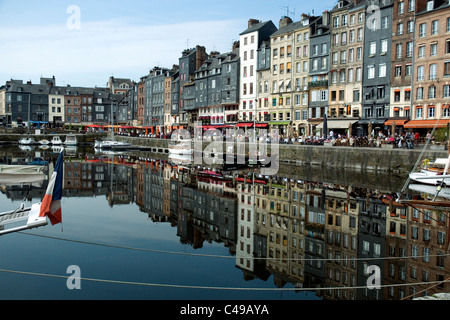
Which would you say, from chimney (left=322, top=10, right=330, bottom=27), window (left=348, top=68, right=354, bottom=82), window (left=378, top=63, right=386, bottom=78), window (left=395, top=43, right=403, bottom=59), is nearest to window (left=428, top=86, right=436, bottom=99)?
window (left=395, top=43, right=403, bottom=59)

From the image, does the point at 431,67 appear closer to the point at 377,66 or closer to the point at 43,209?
the point at 377,66

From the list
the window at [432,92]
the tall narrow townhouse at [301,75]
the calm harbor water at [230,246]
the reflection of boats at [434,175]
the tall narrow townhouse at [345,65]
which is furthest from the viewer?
the tall narrow townhouse at [301,75]

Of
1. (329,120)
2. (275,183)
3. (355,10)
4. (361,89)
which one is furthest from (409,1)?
(275,183)

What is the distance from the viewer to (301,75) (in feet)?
205

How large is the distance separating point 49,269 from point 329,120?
48.2 m

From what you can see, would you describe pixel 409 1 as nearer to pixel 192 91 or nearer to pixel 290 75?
pixel 290 75

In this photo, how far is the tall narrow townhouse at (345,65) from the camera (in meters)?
54.2

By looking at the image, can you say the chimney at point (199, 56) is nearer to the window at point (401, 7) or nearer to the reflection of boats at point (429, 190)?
the window at point (401, 7)

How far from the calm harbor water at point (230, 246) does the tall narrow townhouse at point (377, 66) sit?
80.5 feet

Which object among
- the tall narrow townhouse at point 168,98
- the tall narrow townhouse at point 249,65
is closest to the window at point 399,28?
the tall narrow townhouse at point 249,65

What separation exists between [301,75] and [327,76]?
5116 millimetres

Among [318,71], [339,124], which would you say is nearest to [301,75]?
[318,71]

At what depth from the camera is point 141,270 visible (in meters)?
12.9

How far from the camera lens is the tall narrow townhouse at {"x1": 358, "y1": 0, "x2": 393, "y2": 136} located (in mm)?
50781
